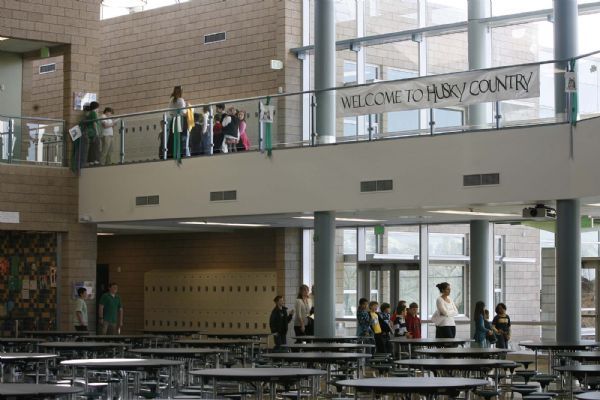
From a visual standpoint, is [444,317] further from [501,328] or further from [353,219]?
[353,219]

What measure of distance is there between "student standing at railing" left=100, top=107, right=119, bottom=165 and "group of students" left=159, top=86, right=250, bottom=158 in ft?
4.39

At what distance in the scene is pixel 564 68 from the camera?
16141mm

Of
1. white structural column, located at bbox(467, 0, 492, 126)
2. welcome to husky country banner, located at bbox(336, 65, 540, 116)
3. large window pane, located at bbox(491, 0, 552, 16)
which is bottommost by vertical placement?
welcome to husky country banner, located at bbox(336, 65, 540, 116)

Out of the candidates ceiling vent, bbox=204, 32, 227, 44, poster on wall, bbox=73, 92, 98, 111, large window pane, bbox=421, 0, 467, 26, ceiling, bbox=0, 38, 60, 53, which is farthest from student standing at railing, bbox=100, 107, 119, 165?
large window pane, bbox=421, 0, 467, 26

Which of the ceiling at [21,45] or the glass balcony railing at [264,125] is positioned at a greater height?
the ceiling at [21,45]

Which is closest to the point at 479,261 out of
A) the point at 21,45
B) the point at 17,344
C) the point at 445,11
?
the point at 445,11

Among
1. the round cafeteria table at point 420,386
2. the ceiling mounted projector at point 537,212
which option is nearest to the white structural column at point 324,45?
the ceiling mounted projector at point 537,212

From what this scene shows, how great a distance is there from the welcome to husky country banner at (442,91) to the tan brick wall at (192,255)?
6298 millimetres

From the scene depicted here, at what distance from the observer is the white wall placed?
53.2 feet

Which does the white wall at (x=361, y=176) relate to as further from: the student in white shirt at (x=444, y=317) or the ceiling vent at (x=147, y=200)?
the student in white shirt at (x=444, y=317)

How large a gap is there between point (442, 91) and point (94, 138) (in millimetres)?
7856

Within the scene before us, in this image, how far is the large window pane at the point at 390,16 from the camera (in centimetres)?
2372

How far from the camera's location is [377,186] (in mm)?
18188

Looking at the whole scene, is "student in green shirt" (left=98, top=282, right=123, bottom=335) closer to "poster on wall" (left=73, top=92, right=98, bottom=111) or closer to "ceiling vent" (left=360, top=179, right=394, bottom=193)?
"poster on wall" (left=73, top=92, right=98, bottom=111)
